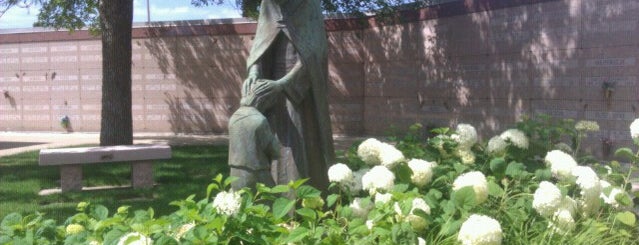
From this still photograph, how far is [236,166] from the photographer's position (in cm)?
397

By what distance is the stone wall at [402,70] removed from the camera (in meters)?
12.5

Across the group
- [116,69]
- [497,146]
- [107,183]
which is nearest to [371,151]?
[497,146]

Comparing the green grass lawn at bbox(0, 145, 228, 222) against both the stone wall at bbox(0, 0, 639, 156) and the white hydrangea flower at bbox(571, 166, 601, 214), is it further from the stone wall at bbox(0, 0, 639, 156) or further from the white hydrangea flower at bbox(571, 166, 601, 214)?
the stone wall at bbox(0, 0, 639, 156)

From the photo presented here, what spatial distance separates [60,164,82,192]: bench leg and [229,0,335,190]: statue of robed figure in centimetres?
605

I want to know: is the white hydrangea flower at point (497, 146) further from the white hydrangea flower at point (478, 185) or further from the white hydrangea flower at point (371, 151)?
the white hydrangea flower at point (478, 185)

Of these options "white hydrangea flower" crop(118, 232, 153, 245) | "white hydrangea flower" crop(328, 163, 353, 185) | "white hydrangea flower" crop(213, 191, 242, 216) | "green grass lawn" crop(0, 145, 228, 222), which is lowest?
"green grass lawn" crop(0, 145, 228, 222)

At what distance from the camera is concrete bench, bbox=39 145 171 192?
32.1 feet

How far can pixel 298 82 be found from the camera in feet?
14.6

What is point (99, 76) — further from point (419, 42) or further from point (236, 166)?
point (236, 166)

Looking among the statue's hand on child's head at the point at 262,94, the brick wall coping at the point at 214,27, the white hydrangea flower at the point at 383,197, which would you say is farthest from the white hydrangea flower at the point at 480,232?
the brick wall coping at the point at 214,27

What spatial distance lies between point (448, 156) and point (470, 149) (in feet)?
0.49

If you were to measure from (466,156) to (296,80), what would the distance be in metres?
1.20

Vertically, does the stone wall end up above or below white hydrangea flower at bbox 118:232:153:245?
above

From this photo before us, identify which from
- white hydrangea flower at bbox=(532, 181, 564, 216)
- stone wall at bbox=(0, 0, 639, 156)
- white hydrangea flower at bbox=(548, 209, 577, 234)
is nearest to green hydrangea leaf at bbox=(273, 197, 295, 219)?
white hydrangea flower at bbox=(532, 181, 564, 216)
